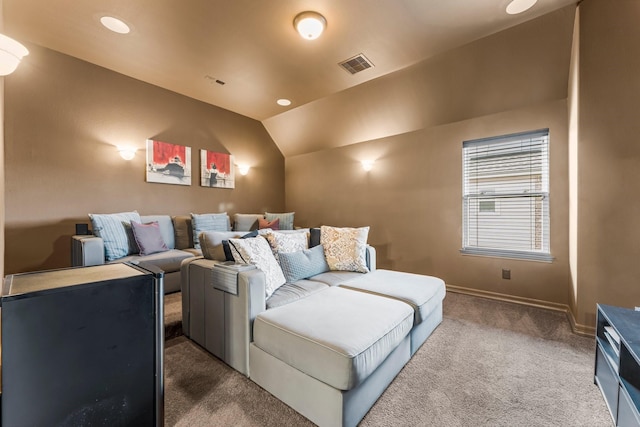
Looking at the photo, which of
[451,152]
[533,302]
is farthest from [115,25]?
[533,302]

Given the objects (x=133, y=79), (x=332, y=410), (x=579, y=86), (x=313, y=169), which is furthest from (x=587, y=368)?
(x=133, y=79)

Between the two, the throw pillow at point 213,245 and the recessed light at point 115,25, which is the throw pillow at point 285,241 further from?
the recessed light at point 115,25

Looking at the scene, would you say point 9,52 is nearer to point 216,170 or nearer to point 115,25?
point 115,25

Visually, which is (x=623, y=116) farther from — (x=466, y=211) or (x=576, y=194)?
(x=466, y=211)

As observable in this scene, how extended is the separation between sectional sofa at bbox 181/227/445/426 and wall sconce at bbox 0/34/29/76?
4.62 ft

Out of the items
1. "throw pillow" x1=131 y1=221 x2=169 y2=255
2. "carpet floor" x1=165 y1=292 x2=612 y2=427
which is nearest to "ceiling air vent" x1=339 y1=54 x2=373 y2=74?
"carpet floor" x1=165 y1=292 x2=612 y2=427

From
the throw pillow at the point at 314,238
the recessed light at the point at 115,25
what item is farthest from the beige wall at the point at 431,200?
the recessed light at the point at 115,25

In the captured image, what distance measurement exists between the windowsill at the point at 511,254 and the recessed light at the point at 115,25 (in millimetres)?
4482

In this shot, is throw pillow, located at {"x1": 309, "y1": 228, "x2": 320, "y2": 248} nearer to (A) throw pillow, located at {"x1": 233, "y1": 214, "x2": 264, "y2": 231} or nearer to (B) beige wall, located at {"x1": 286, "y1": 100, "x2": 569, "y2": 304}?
(B) beige wall, located at {"x1": 286, "y1": 100, "x2": 569, "y2": 304}

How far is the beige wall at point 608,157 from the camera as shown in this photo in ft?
6.91

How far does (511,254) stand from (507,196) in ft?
2.30

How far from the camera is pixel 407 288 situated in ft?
7.25

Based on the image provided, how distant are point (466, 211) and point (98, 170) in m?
4.82

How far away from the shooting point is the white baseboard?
234 cm
